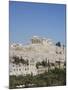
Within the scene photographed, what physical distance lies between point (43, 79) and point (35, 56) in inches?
13.4

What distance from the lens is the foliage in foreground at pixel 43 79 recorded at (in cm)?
301

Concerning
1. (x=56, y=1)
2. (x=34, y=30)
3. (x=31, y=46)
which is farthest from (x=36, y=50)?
(x=56, y=1)

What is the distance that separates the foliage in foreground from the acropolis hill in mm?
60

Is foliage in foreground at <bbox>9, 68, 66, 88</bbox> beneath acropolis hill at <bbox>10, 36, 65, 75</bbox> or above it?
beneath

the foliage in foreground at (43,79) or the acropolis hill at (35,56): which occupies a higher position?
the acropolis hill at (35,56)

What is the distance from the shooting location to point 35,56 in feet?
10.1

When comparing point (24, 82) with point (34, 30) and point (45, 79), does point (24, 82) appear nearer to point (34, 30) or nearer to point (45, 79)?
point (45, 79)

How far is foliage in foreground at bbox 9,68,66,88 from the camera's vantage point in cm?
301

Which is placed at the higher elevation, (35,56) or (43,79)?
(35,56)

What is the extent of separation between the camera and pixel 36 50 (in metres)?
3.10

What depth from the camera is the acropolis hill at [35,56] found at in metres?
3.02

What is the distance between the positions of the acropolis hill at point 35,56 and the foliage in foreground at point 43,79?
6cm

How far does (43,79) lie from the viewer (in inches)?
123

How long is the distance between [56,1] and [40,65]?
3.02 feet
